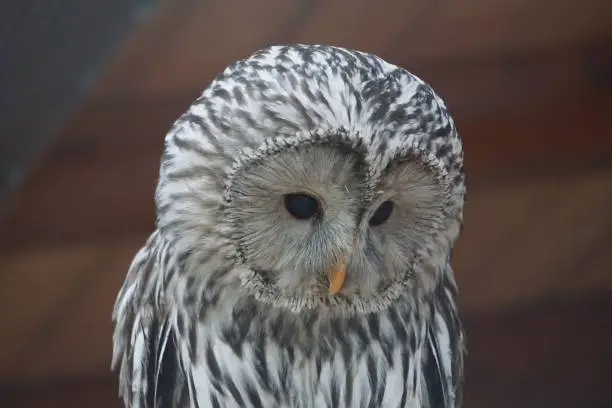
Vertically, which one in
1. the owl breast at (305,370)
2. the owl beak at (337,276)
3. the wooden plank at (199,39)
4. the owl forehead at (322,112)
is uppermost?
the wooden plank at (199,39)

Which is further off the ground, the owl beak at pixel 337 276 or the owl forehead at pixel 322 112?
the owl forehead at pixel 322 112

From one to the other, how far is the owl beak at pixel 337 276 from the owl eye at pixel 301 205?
7 centimetres

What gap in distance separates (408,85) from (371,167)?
144 mm

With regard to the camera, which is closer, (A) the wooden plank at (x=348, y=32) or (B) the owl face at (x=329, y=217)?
(B) the owl face at (x=329, y=217)

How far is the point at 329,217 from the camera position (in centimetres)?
157

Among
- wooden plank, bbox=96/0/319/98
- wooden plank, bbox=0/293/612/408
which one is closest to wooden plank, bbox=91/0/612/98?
wooden plank, bbox=96/0/319/98

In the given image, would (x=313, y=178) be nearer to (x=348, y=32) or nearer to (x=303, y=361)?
(x=303, y=361)
